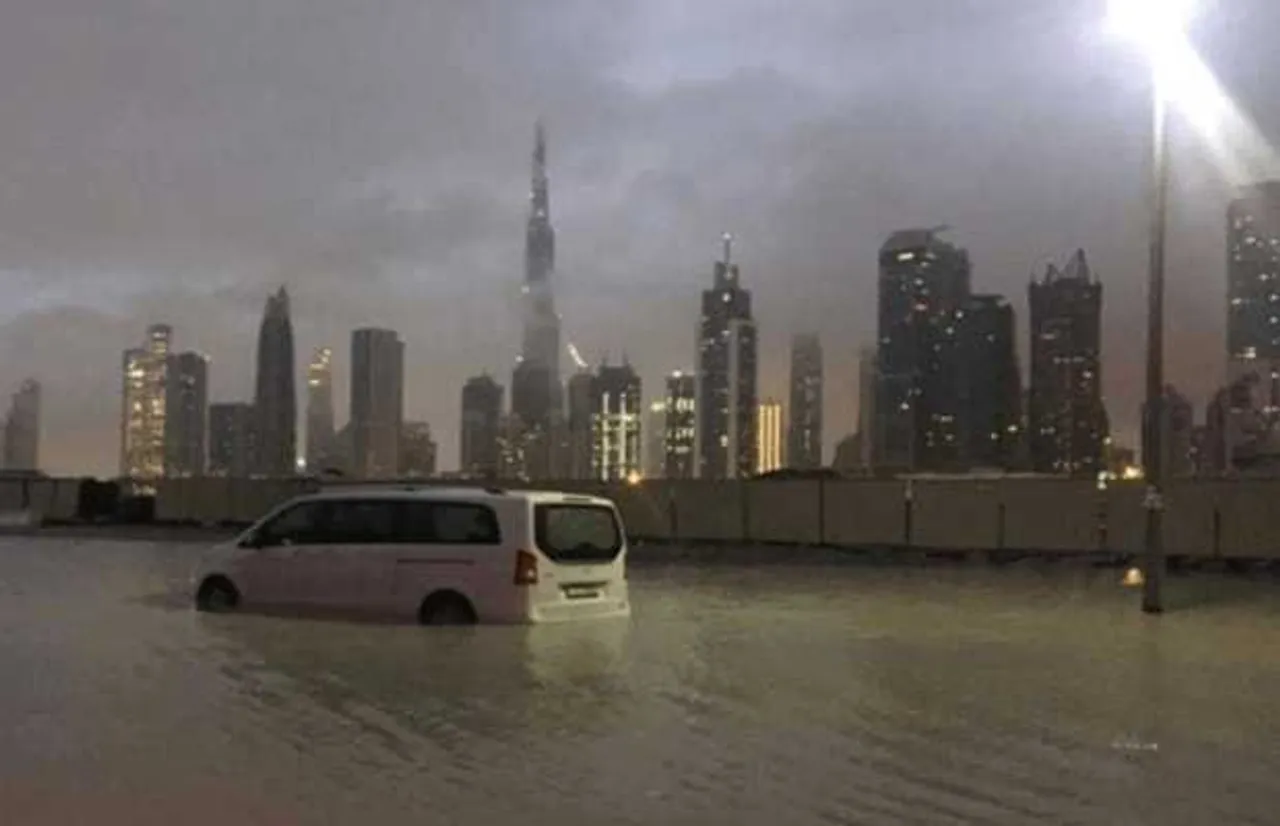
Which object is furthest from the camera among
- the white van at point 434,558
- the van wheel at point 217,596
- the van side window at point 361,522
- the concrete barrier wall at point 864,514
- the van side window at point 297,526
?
the concrete barrier wall at point 864,514

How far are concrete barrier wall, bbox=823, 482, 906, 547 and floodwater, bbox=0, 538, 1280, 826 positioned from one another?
43.6 ft

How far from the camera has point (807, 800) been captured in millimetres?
8828

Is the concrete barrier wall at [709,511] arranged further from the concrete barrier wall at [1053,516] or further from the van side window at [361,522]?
the van side window at [361,522]

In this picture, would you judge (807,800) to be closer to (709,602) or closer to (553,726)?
(553,726)

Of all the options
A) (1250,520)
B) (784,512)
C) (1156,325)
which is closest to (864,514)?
(784,512)

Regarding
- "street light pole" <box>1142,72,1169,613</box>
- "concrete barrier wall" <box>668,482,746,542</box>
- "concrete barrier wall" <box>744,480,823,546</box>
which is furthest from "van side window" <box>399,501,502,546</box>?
"concrete barrier wall" <box>668,482,746,542</box>

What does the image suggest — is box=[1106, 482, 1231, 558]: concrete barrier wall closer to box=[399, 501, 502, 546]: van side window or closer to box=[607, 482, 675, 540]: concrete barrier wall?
box=[607, 482, 675, 540]: concrete barrier wall

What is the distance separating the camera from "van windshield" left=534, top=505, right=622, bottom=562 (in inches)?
694

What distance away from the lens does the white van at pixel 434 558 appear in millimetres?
17438

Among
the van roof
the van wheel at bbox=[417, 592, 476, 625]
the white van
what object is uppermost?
the van roof

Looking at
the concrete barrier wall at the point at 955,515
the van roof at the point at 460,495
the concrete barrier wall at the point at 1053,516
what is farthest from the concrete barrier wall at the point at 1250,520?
the van roof at the point at 460,495

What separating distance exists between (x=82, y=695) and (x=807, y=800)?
20.1 feet

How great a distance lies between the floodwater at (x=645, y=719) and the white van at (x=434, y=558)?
49 cm

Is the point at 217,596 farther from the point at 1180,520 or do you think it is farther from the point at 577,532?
the point at 1180,520
